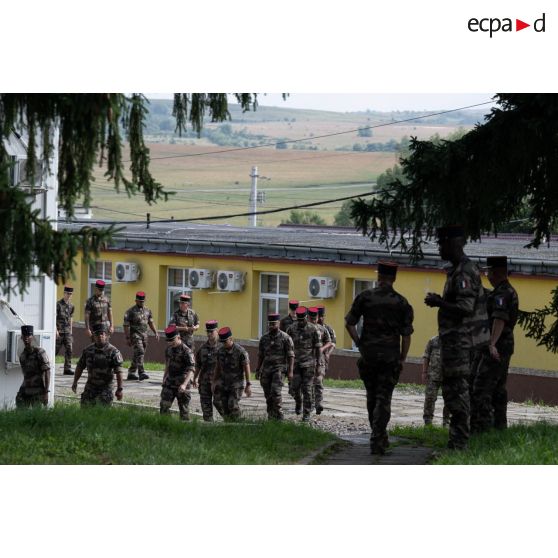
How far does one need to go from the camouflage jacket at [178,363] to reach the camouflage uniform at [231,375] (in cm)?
42

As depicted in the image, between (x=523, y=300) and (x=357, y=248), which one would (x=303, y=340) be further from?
(x=357, y=248)

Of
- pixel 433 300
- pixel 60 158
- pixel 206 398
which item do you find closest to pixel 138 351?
pixel 206 398

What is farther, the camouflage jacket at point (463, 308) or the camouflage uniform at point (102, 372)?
the camouflage uniform at point (102, 372)

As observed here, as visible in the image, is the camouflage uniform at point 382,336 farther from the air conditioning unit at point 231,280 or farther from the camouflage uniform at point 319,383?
the air conditioning unit at point 231,280

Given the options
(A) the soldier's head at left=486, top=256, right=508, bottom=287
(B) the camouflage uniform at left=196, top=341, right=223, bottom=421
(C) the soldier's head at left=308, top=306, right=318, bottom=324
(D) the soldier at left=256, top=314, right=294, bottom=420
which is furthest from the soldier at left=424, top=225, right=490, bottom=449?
(C) the soldier's head at left=308, top=306, right=318, bottom=324

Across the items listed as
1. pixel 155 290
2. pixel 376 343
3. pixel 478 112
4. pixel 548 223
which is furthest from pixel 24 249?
pixel 478 112

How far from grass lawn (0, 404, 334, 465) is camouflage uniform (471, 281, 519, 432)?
1626mm

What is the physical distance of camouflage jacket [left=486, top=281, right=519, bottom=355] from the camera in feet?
38.7

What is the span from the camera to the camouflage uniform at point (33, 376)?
15.2m

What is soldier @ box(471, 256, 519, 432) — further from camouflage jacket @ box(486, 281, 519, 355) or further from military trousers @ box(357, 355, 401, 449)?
military trousers @ box(357, 355, 401, 449)

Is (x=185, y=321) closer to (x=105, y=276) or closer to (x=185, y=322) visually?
(x=185, y=322)

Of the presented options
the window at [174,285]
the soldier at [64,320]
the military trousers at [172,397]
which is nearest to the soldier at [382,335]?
the military trousers at [172,397]

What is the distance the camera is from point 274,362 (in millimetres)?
16828

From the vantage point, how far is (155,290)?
35969mm
